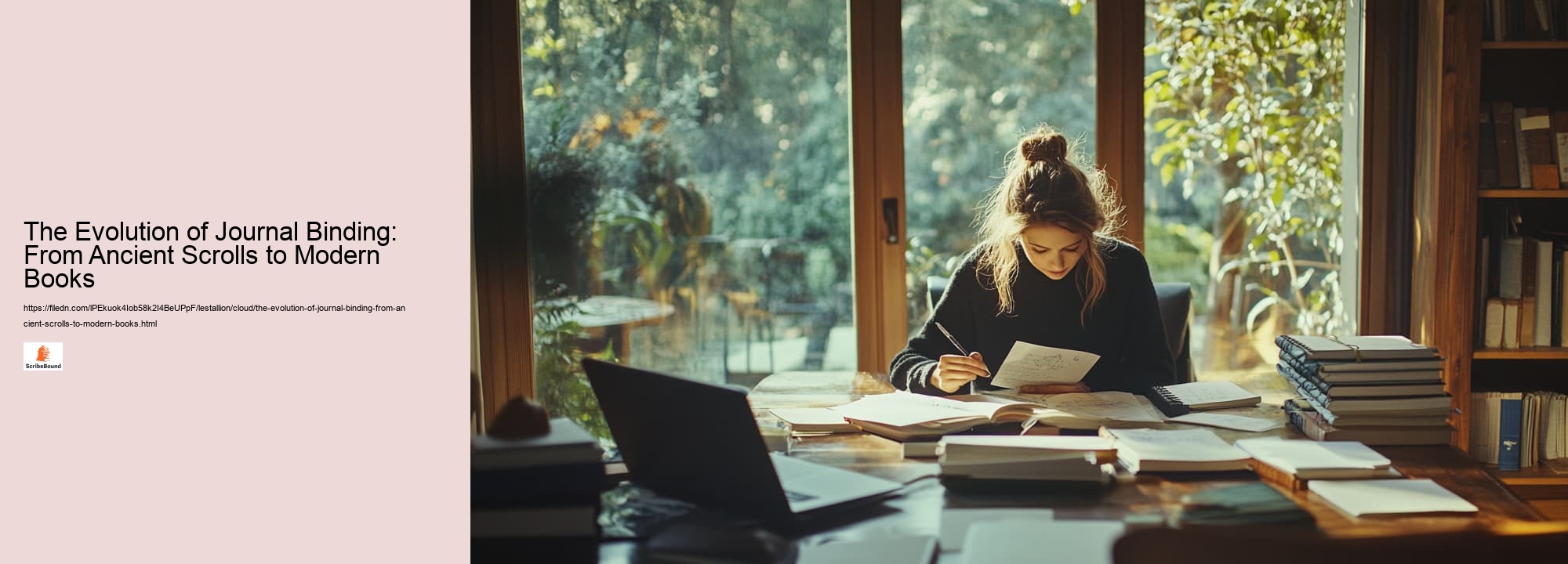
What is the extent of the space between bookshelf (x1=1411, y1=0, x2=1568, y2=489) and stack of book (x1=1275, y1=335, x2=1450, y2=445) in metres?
1.24

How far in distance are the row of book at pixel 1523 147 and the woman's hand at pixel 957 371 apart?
173 cm

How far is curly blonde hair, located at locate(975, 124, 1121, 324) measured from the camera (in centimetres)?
223

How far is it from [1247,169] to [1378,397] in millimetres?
1759

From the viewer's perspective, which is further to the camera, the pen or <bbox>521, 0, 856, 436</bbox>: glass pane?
<bbox>521, 0, 856, 436</bbox>: glass pane

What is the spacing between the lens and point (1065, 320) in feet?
7.76

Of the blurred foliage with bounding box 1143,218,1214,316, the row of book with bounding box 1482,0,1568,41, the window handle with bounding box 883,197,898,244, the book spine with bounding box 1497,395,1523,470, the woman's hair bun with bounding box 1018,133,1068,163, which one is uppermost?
the row of book with bounding box 1482,0,1568,41

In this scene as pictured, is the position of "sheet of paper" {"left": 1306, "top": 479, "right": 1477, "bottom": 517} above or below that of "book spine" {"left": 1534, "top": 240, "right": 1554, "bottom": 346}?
below

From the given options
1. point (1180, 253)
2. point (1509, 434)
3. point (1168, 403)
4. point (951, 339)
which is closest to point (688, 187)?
point (951, 339)

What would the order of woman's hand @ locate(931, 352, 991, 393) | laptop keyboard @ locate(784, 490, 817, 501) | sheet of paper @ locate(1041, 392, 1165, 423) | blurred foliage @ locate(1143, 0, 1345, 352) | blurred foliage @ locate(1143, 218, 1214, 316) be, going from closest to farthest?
laptop keyboard @ locate(784, 490, 817, 501), sheet of paper @ locate(1041, 392, 1165, 423), woman's hand @ locate(931, 352, 991, 393), blurred foliage @ locate(1143, 0, 1345, 352), blurred foliage @ locate(1143, 218, 1214, 316)

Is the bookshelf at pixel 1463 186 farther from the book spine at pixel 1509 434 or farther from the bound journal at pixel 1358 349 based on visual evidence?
the bound journal at pixel 1358 349

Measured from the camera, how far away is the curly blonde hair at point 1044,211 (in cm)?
223

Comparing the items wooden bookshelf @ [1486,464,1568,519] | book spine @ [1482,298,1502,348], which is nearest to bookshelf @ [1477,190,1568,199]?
book spine @ [1482,298,1502,348]
